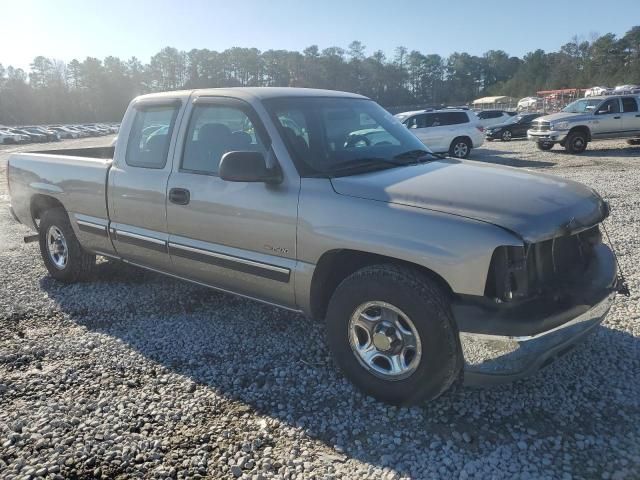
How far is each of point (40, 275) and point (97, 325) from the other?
2039 millimetres

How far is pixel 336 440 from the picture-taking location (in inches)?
115

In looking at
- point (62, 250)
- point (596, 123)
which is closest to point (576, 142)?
point (596, 123)

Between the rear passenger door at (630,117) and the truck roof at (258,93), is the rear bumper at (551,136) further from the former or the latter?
the truck roof at (258,93)

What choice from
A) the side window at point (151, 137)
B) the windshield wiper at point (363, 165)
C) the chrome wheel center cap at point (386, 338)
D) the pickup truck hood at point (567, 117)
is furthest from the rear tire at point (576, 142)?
the chrome wheel center cap at point (386, 338)

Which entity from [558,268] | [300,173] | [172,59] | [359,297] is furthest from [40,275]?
[172,59]

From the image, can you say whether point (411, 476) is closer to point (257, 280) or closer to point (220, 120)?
point (257, 280)

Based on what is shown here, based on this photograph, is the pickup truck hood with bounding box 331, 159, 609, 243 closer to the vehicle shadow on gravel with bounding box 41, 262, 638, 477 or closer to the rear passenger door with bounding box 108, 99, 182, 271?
the vehicle shadow on gravel with bounding box 41, 262, 638, 477

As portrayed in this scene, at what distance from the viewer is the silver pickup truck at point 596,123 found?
1795 centimetres

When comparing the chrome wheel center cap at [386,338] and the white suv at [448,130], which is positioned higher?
the white suv at [448,130]

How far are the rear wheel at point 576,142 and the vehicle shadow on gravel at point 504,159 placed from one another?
1.83m

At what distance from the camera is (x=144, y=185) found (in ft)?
14.4

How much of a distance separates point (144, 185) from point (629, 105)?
740 inches

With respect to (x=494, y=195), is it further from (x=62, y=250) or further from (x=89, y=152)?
(x=89, y=152)

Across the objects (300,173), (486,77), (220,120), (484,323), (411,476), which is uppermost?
(486,77)
